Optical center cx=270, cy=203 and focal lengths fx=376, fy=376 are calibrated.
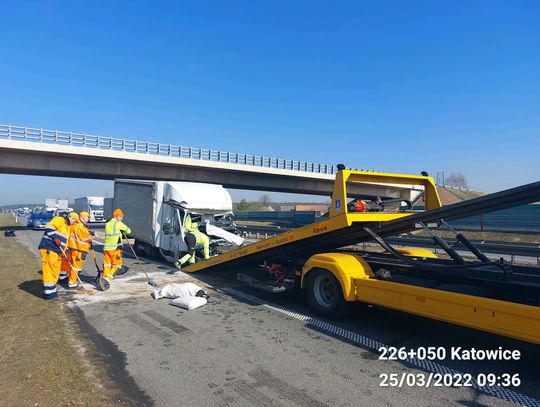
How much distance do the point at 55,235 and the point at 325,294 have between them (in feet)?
17.9

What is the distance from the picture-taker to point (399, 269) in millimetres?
6039

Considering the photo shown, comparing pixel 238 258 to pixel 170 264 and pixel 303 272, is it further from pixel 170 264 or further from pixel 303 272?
pixel 170 264

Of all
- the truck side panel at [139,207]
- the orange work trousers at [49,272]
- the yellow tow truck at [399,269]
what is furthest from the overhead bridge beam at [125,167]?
the yellow tow truck at [399,269]

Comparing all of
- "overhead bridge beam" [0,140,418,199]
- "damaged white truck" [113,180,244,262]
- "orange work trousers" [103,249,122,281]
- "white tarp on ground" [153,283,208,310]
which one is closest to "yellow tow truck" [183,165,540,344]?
"white tarp on ground" [153,283,208,310]

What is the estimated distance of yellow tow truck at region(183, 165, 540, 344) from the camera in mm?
4199

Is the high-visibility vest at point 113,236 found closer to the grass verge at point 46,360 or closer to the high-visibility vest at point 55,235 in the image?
the high-visibility vest at point 55,235

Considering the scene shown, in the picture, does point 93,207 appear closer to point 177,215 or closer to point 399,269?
point 177,215

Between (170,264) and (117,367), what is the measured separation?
7972mm

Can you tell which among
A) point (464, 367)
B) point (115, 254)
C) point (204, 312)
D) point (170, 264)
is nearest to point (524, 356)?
point (464, 367)

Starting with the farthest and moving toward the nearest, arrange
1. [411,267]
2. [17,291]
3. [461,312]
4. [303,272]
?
[17,291]
[303,272]
[411,267]
[461,312]

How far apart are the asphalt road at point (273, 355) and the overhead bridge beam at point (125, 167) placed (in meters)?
24.9

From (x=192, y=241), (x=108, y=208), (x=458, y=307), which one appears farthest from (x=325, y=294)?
(x=108, y=208)

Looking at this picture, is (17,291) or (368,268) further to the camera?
(17,291)

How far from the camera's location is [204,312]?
261 inches
